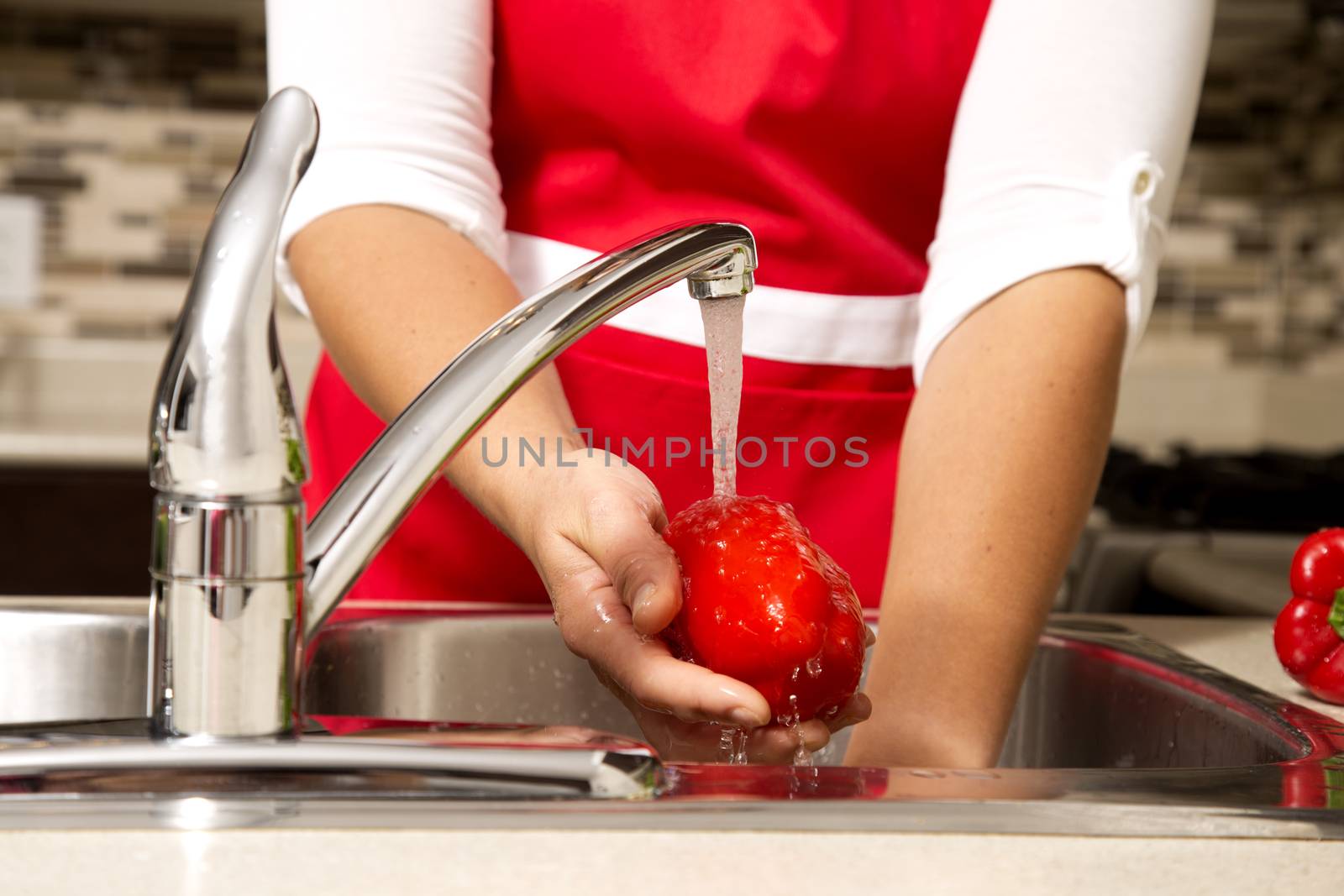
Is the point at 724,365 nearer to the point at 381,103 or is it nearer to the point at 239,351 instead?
the point at 239,351

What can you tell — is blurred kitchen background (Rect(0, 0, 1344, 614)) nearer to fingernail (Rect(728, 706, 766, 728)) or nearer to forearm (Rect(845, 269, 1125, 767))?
forearm (Rect(845, 269, 1125, 767))

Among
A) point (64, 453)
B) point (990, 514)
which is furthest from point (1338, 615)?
point (64, 453)

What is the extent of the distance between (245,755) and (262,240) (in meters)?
0.15

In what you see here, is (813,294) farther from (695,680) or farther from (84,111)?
(84,111)

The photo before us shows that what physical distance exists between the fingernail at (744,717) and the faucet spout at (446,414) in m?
0.13

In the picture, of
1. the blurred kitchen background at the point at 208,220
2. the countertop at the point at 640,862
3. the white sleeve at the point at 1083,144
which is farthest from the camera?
the blurred kitchen background at the point at 208,220

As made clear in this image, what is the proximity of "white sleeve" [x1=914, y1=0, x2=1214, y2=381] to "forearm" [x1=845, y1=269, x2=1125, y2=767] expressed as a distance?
2 centimetres

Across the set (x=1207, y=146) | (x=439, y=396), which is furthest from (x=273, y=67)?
(x=1207, y=146)

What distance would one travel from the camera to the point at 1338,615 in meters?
0.69

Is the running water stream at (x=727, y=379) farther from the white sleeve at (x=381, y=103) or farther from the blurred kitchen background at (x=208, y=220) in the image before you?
the blurred kitchen background at (x=208, y=220)

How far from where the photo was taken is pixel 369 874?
38 cm

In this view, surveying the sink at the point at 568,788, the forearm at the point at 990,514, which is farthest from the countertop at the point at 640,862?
the forearm at the point at 990,514

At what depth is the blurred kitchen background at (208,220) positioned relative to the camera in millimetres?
2416

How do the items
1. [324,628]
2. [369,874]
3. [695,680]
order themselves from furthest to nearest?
[324,628] → [695,680] → [369,874]
